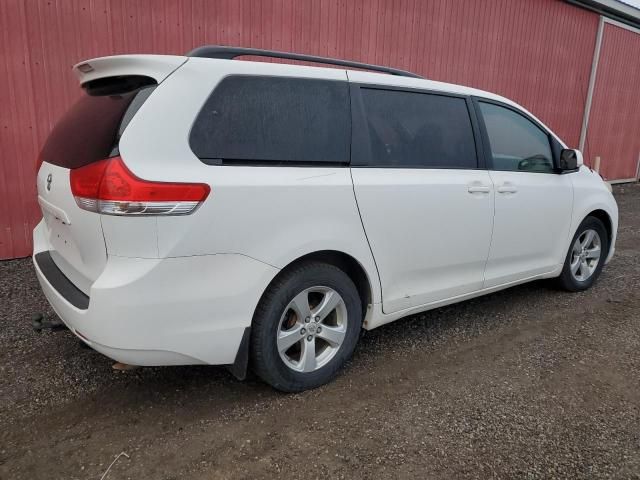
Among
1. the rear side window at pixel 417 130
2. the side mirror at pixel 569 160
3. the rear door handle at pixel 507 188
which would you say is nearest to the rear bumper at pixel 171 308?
the rear side window at pixel 417 130

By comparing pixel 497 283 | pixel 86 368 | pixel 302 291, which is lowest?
pixel 86 368

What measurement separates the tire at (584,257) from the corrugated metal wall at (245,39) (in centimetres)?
375

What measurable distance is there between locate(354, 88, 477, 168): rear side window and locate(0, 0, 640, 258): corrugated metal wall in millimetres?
3227

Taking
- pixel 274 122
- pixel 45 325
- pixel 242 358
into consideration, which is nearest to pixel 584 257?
pixel 274 122

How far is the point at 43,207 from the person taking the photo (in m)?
2.83

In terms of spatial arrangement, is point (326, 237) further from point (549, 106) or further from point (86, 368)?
point (549, 106)

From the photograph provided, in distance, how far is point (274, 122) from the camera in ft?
8.29

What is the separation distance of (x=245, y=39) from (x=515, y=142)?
134 inches

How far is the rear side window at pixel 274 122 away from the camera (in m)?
2.32

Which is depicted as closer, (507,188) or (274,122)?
(274,122)

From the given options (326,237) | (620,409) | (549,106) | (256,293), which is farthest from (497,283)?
(549,106)

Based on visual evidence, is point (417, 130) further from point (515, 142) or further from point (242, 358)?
point (242, 358)

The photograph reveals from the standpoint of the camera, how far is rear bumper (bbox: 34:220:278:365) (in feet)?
6.98

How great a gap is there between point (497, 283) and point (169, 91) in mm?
2687
